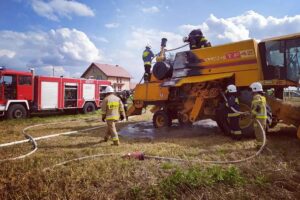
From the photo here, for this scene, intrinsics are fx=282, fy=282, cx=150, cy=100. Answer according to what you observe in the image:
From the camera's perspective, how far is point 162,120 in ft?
35.1

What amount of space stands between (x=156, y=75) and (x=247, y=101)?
150 inches

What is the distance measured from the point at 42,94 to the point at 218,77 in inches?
479

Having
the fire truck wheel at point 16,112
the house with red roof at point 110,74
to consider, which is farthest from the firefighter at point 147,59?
the house with red roof at point 110,74

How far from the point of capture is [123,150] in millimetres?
6816

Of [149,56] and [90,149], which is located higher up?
[149,56]

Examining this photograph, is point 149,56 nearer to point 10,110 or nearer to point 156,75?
point 156,75

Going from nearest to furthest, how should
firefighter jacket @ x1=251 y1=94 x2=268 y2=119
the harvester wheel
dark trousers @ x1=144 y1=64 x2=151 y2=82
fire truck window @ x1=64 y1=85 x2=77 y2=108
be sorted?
firefighter jacket @ x1=251 y1=94 x2=268 y2=119 < the harvester wheel < dark trousers @ x1=144 y1=64 x2=151 y2=82 < fire truck window @ x1=64 y1=85 x2=77 y2=108

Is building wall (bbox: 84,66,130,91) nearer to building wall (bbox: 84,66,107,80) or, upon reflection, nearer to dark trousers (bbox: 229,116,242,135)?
building wall (bbox: 84,66,107,80)

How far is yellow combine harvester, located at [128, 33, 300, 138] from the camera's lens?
797 cm

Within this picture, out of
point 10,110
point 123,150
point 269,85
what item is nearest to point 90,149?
point 123,150

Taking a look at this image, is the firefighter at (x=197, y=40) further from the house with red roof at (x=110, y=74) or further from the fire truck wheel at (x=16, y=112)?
the house with red roof at (x=110, y=74)

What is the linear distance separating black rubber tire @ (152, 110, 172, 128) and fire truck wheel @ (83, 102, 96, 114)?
33.3ft

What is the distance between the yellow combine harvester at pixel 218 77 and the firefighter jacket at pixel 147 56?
69 centimetres

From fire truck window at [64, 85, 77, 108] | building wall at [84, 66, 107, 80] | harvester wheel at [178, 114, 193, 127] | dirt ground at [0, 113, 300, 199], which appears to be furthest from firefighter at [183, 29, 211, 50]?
building wall at [84, 66, 107, 80]
